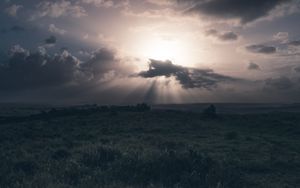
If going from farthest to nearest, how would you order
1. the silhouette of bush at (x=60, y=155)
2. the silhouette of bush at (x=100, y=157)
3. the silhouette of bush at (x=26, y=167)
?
the silhouette of bush at (x=60, y=155) → the silhouette of bush at (x=100, y=157) → the silhouette of bush at (x=26, y=167)

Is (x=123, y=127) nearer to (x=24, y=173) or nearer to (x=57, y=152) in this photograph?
(x=57, y=152)

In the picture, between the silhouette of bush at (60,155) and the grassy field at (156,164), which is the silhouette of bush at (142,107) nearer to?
the grassy field at (156,164)

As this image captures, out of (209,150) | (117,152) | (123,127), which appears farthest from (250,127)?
(117,152)

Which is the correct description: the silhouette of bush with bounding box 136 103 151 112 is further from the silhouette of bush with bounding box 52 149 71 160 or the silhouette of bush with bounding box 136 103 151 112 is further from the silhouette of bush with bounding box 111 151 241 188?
the silhouette of bush with bounding box 111 151 241 188

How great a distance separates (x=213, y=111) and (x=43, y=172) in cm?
4069

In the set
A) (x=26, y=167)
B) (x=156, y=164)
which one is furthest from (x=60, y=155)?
(x=156, y=164)

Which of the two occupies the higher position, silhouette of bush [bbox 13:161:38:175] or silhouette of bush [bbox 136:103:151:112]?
silhouette of bush [bbox 136:103:151:112]

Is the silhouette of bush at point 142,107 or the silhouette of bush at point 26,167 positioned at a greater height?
the silhouette of bush at point 142,107

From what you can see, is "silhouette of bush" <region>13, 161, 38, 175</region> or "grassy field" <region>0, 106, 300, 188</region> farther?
"silhouette of bush" <region>13, 161, 38, 175</region>

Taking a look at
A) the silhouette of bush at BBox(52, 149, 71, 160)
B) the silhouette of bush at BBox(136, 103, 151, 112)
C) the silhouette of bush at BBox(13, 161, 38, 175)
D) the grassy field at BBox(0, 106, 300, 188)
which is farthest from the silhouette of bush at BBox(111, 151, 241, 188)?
the silhouette of bush at BBox(136, 103, 151, 112)

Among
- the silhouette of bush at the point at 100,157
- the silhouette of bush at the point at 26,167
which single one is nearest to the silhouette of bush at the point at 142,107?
the silhouette of bush at the point at 100,157

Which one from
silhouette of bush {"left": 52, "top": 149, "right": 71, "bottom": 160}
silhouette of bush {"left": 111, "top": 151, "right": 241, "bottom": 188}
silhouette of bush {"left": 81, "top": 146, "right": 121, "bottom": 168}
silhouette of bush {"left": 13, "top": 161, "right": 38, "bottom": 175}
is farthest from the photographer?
silhouette of bush {"left": 52, "top": 149, "right": 71, "bottom": 160}

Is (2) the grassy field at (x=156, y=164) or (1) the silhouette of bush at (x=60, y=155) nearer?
(2) the grassy field at (x=156, y=164)

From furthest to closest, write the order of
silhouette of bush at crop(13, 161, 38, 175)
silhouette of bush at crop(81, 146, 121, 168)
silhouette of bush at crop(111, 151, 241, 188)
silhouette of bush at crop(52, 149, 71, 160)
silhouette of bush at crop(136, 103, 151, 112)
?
silhouette of bush at crop(136, 103, 151, 112) < silhouette of bush at crop(52, 149, 71, 160) < silhouette of bush at crop(81, 146, 121, 168) < silhouette of bush at crop(13, 161, 38, 175) < silhouette of bush at crop(111, 151, 241, 188)
